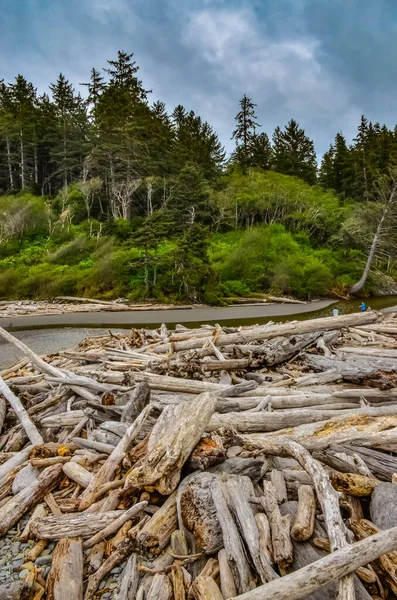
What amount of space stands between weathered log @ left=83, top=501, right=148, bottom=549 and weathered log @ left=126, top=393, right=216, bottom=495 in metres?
0.15

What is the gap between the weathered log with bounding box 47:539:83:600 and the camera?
226 centimetres

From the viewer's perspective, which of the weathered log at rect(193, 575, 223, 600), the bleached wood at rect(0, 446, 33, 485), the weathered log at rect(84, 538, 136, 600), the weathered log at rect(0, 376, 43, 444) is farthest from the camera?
the weathered log at rect(0, 376, 43, 444)

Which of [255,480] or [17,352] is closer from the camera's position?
[255,480]

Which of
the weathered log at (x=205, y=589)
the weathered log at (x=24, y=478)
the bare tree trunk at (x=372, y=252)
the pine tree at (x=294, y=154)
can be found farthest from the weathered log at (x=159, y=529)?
the pine tree at (x=294, y=154)

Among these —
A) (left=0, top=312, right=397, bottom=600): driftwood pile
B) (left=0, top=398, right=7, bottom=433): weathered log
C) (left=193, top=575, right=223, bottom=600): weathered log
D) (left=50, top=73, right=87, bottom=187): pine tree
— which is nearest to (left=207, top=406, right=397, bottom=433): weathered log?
(left=0, top=312, right=397, bottom=600): driftwood pile

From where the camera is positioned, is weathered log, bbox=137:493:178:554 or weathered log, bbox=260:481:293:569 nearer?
weathered log, bbox=260:481:293:569

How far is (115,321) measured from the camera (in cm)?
2059

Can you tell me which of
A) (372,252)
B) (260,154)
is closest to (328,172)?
(260,154)

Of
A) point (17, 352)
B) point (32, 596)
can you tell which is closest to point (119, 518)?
point (32, 596)

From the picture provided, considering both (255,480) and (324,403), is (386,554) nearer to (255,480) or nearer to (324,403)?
(255,480)

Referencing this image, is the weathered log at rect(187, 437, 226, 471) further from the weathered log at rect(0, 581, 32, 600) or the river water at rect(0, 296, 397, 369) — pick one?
the river water at rect(0, 296, 397, 369)

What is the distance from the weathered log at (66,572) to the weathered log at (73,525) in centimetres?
7

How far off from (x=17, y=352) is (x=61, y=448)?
10.2 metres

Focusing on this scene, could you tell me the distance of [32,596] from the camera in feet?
7.52
